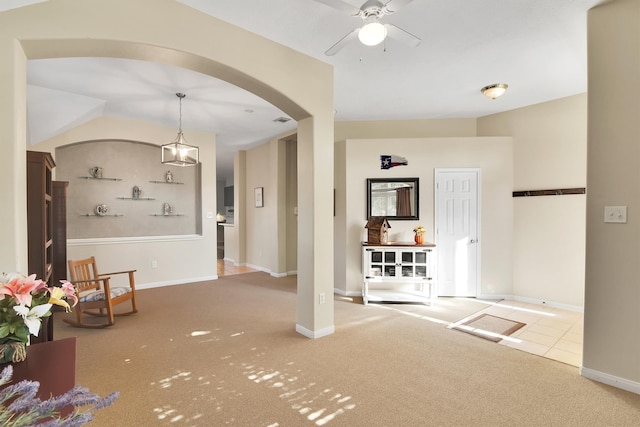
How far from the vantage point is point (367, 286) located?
4.69 m

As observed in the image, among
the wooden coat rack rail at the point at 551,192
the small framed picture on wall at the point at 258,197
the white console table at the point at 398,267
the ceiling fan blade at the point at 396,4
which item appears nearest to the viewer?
the ceiling fan blade at the point at 396,4

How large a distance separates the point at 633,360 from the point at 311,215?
270cm

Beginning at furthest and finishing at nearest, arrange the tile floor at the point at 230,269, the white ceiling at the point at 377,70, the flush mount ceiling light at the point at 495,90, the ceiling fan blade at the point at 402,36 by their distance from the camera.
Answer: the tile floor at the point at 230,269 < the flush mount ceiling light at the point at 495,90 < the white ceiling at the point at 377,70 < the ceiling fan blade at the point at 402,36

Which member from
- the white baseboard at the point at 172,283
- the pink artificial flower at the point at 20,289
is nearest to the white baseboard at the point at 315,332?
the pink artificial flower at the point at 20,289

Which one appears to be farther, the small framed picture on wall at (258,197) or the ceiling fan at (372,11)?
the small framed picture on wall at (258,197)

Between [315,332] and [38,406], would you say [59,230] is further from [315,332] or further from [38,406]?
[38,406]

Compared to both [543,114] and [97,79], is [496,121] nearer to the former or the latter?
[543,114]

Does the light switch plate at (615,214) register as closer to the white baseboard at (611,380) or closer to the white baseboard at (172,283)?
the white baseboard at (611,380)

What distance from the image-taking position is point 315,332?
324 cm

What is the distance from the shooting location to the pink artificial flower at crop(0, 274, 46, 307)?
1.16 m

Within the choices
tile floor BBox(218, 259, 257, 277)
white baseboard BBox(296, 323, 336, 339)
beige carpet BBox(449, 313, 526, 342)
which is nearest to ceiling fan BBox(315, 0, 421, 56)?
white baseboard BBox(296, 323, 336, 339)

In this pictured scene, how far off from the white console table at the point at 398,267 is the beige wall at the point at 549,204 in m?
1.41

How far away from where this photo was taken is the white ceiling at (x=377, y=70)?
8.27ft

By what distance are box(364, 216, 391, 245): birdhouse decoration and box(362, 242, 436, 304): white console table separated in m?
0.11
